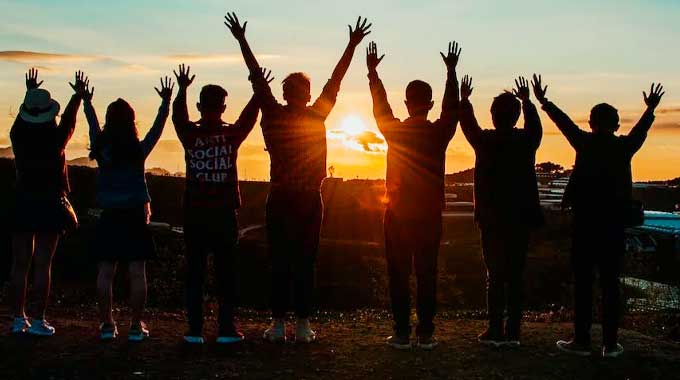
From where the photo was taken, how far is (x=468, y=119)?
314 inches

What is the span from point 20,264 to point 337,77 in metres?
3.46

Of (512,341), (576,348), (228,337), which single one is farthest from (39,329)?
(576,348)

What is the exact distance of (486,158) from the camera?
7.92m

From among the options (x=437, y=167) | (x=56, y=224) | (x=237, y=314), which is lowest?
(x=237, y=314)

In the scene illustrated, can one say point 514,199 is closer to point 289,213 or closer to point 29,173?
point 289,213

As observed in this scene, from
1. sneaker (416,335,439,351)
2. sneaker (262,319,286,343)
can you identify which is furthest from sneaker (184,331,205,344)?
sneaker (416,335,439,351)

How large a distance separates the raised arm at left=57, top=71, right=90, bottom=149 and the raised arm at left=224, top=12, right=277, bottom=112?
1.49 m

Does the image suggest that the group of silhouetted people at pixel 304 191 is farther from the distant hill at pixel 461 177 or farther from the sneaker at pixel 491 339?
the distant hill at pixel 461 177

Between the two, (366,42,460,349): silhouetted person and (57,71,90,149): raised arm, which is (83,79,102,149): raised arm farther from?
(366,42,460,349): silhouetted person

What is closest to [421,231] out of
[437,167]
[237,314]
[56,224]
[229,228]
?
[437,167]

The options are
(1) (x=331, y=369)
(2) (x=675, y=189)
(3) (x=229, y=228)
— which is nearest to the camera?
(1) (x=331, y=369)

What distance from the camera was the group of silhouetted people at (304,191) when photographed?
765cm

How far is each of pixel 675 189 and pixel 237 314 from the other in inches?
2475

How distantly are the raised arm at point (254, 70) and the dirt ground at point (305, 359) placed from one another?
89.5 inches
